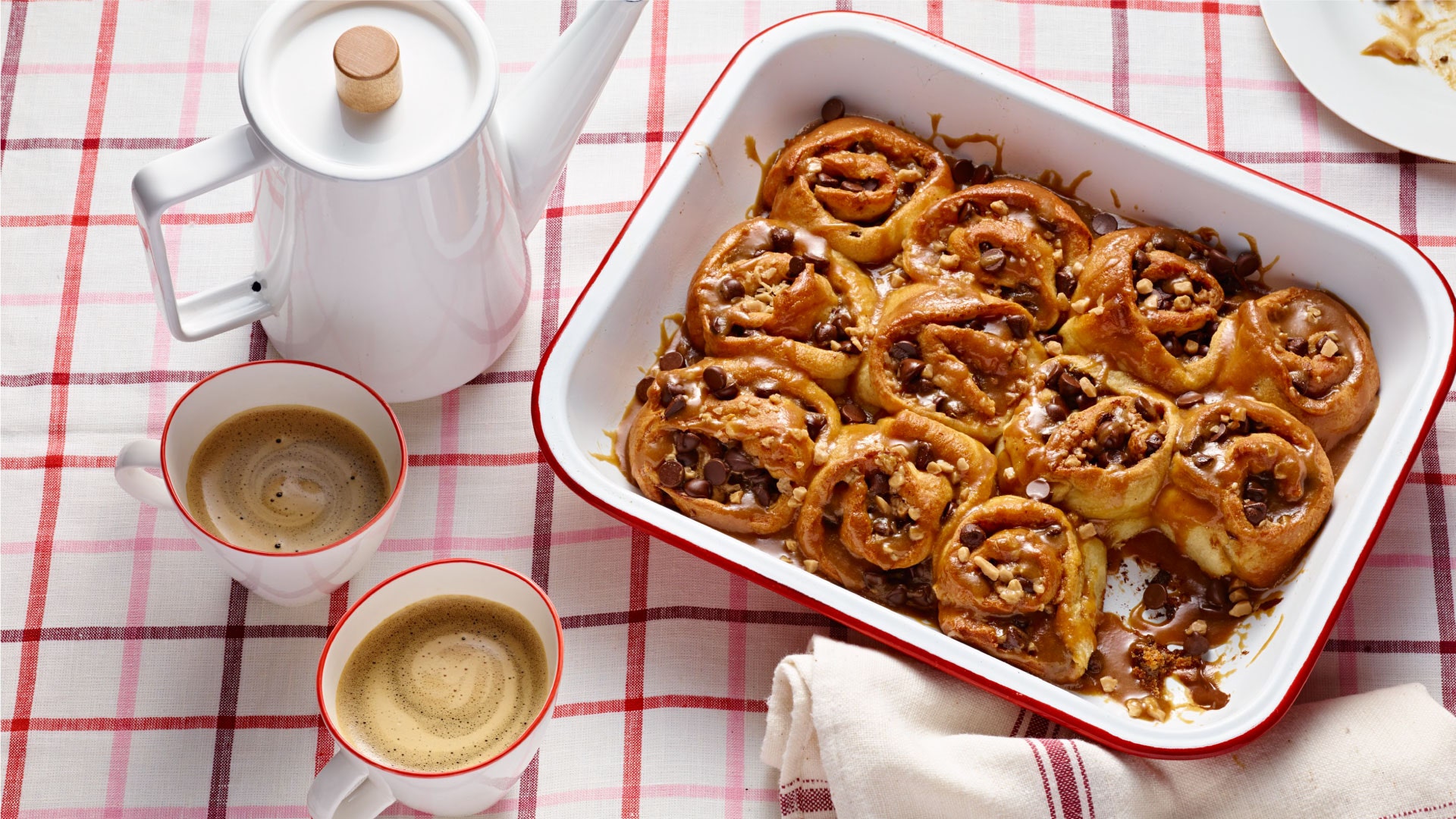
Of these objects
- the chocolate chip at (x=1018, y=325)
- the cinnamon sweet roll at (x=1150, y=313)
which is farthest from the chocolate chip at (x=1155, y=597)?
the chocolate chip at (x=1018, y=325)

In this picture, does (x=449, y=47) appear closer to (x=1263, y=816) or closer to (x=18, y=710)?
(x=18, y=710)

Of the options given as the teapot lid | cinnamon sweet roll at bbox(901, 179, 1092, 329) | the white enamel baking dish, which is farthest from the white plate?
the teapot lid

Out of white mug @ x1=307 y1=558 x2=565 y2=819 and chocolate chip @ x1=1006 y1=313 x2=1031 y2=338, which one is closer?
white mug @ x1=307 y1=558 x2=565 y2=819

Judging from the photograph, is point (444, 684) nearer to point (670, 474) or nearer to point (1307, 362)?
point (670, 474)

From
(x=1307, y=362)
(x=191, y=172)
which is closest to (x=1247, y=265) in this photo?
(x=1307, y=362)

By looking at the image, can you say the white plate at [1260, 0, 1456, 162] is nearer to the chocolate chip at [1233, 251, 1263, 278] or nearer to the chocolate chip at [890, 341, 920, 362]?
the chocolate chip at [1233, 251, 1263, 278]

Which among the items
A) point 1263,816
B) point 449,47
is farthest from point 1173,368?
point 449,47
